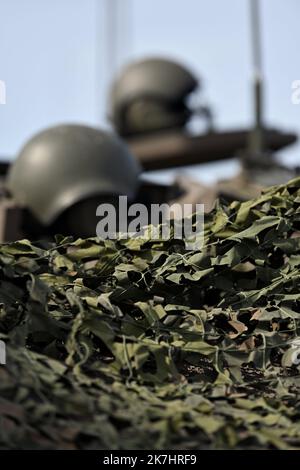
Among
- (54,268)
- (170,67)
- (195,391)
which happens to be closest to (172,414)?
(195,391)

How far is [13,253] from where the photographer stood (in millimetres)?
1885

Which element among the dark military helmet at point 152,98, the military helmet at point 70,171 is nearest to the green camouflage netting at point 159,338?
the military helmet at point 70,171

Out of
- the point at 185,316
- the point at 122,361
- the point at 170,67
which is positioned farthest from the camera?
the point at 170,67

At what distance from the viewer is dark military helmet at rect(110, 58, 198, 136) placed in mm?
13266

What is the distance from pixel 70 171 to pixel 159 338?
14.7ft

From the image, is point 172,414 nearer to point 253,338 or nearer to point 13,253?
point 253,338

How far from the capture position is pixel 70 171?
6.13 m

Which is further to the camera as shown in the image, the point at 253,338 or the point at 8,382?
the point at 253,338

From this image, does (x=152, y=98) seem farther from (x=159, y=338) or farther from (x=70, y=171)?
(x=159, y=338)

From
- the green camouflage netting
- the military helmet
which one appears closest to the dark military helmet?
the military helmet

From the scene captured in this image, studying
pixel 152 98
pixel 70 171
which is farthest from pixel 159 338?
pixel 152 98

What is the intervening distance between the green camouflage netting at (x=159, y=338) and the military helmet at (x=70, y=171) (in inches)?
155

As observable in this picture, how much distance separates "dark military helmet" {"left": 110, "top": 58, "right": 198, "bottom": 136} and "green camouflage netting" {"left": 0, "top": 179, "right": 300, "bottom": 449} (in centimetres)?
1129

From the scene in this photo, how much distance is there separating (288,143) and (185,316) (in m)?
10.8
